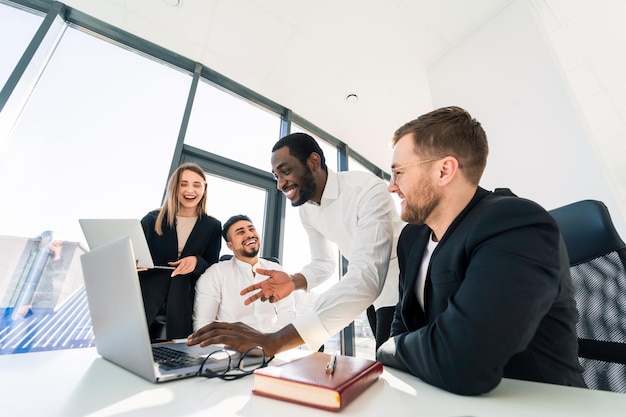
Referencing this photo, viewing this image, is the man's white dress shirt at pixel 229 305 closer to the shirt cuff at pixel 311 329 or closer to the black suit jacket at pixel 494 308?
the shirt cuff at pixel 311 329

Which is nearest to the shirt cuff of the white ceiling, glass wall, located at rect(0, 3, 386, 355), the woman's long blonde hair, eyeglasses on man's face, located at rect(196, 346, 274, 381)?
eyeglasses on man's face, located at rect(196, 346, 274, 381)

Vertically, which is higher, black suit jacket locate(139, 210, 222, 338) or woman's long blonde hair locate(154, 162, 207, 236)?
woman's long blonde hair locate(154, 162, 207, 236)

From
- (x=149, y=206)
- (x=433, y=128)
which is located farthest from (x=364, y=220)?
(x=149, y=206)

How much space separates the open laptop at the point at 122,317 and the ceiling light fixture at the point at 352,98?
9.73 ft

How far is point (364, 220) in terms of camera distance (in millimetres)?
1062

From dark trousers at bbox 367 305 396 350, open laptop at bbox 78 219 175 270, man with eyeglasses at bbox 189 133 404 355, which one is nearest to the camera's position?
man with eyeglasses at bbox 189 133 404 355

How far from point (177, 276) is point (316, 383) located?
4.27 ft

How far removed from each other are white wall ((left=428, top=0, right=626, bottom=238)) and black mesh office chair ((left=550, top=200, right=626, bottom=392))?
2.63 feet

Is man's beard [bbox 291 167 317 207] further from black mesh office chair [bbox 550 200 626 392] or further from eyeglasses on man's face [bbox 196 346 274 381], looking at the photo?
black mesh office chair [bbox 550 200 626 392]

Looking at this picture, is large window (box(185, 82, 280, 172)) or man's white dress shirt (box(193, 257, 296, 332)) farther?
large window (box(185, 82, 280, 172))

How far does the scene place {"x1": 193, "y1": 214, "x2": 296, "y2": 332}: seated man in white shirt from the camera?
1.62 m

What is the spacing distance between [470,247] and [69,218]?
2.26 meters

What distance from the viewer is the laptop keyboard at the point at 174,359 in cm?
58

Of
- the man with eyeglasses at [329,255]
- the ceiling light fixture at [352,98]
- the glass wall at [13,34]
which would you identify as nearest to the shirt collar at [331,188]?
the man with eyeglasses at [329,255]
